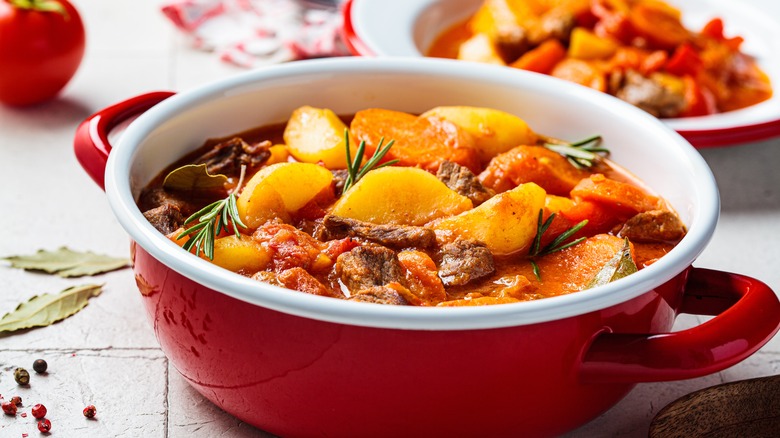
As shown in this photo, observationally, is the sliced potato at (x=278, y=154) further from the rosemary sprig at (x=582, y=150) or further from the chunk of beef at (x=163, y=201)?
the rosemary sprig at (x=582, y=150)

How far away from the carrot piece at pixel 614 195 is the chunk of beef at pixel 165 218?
0.95 metres

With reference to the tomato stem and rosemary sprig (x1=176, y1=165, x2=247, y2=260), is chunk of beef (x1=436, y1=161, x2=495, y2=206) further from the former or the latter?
the tomato stem

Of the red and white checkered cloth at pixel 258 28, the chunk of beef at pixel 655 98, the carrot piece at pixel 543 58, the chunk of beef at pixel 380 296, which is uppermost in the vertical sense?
the chunk of beef at pixel 380 296

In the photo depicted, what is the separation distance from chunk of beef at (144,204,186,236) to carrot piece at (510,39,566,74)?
1777 millimetres

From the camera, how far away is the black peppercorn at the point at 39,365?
219 centimetres

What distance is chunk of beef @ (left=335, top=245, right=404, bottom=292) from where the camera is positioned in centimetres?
190

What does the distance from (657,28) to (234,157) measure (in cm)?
201

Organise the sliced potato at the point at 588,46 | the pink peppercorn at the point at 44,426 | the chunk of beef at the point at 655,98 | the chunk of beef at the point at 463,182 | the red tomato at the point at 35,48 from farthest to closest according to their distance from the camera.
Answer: the sliced potato at the point at 588,46 → the red tomato at the point at 35,48 → the chunk of beef at the point at 655,98 → the chunk of beef at the point at 463,182 → the pink peppercorn at the point at 44,426

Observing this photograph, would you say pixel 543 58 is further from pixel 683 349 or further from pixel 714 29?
pixel 683 349

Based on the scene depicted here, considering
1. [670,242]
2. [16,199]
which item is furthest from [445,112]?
[16,199]

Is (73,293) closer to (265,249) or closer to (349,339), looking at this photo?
A: (265,249)

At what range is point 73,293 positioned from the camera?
2.50 meters

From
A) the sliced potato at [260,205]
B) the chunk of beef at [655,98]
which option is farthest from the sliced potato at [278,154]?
the chunk of beef at [655,98]

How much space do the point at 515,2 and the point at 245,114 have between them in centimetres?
167
